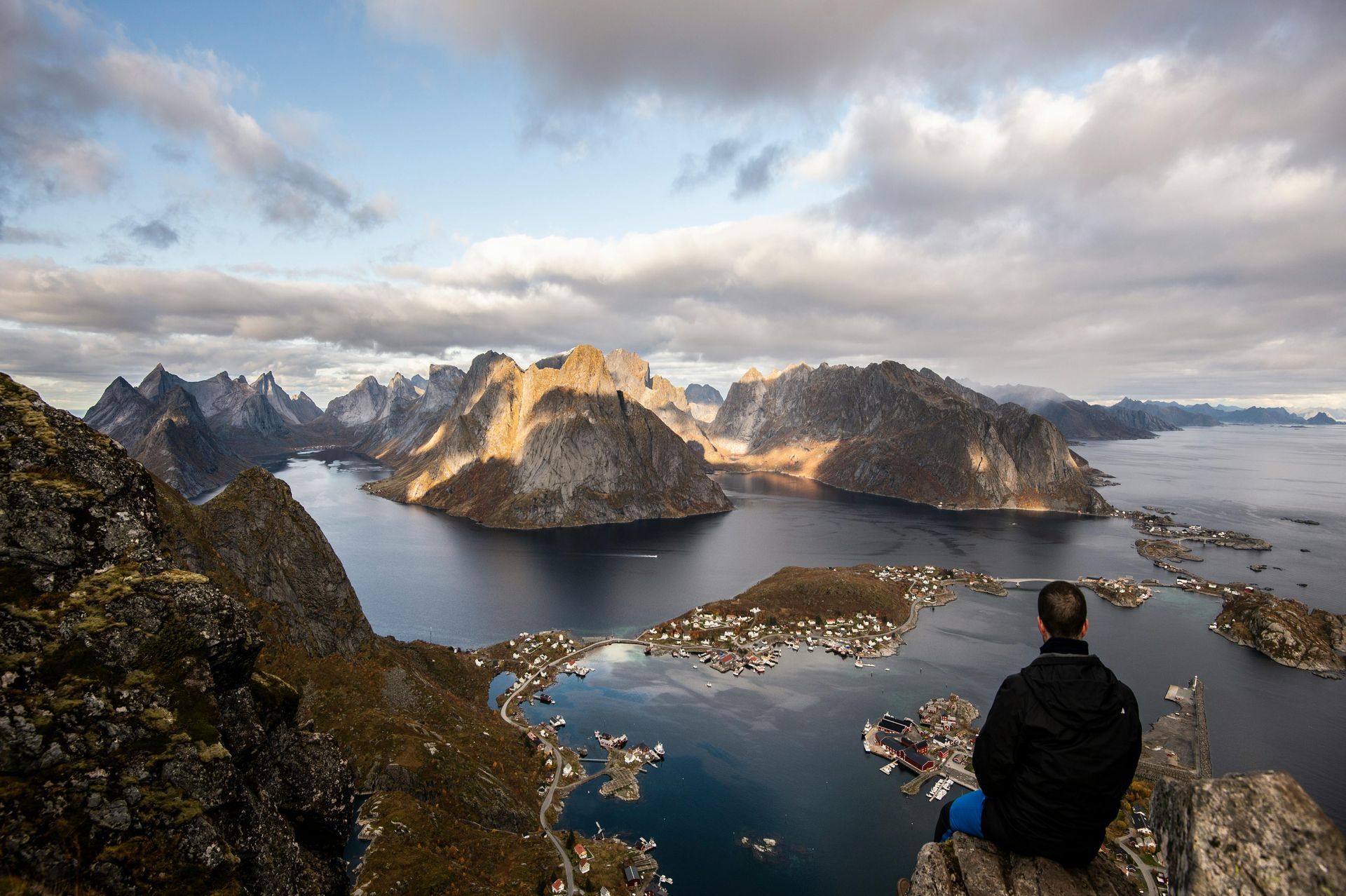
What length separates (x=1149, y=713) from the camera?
8294 centimetres

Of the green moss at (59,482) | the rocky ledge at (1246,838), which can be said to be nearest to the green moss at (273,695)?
the green moss at (59,482)

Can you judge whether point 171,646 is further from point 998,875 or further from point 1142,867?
point 1142,867

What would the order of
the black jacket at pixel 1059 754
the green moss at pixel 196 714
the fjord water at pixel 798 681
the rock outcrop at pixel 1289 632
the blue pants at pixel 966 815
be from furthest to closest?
the rock outcrop at pixel 1289 632 → the fjord water at pixel 798 681 → the green moss at pixel 196 714 → the blue pants at pixel 966 815 → the black jacket at pixel 1059 754

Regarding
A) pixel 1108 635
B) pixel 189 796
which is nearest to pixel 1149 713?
pixel 1108 635

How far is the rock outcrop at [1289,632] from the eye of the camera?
99812 mm

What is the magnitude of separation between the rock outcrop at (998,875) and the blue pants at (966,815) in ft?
0.36

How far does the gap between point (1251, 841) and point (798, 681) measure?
315 ft

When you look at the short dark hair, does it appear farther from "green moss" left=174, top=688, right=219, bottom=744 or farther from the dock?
the dock

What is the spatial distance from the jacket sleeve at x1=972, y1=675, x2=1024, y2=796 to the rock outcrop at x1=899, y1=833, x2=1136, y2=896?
0.90 m

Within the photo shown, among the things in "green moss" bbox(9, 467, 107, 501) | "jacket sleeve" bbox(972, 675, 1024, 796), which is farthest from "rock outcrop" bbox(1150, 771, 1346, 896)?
"green moss" bbox(9, 467, 107, 501)

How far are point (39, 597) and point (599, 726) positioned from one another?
76004mm

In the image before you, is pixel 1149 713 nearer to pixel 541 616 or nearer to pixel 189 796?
pixel 541 616

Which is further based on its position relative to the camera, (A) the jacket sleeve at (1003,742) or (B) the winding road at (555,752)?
(B) the winding road at (555,752)

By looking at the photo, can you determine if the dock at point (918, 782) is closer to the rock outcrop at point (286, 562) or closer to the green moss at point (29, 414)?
the rock outcrop at point (286, 562)
